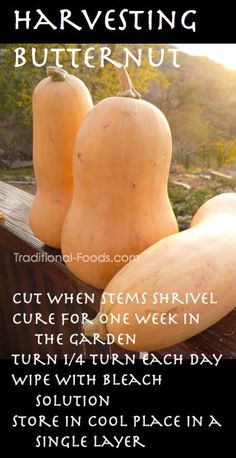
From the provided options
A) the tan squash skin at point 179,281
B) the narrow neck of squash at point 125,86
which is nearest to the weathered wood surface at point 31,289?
the tan squash skin at point 179,281

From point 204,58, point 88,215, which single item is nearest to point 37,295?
point 88,215

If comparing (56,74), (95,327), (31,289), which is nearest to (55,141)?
(56,74)

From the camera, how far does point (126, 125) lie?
0.56 meters

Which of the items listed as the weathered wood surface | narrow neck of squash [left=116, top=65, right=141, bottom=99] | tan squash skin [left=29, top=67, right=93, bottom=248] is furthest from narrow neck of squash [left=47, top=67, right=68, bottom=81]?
the weathered wood surface

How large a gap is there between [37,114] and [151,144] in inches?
9.8

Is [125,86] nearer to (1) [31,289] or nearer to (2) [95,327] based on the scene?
(2) [95,327]

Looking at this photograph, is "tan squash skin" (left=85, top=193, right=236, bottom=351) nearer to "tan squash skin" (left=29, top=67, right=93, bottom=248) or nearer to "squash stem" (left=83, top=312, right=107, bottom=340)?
"squash stem" (left=83, top=312, right=107, bottom=340)

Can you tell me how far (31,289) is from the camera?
104 centimetres

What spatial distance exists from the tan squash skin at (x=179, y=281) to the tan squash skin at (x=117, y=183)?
0.08 m

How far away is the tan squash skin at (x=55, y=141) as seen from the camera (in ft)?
2.20

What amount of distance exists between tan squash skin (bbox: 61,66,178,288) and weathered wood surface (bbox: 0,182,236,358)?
0.35 ft

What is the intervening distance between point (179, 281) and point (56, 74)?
0.43m

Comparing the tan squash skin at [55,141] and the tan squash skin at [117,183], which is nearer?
the tan squash skin at [117,183]

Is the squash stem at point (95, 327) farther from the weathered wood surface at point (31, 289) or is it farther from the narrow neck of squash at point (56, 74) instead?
the narrow neck of squash at point (56, 74)
